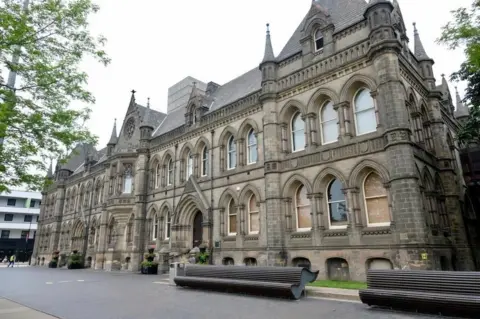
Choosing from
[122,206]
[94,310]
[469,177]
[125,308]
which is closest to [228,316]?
[125,308]

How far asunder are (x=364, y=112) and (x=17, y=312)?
15.2m

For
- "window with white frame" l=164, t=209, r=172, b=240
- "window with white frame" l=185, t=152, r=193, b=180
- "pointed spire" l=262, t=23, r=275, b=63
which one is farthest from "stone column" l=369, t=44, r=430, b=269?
"window with white frame" l=164, t=209, r=172, b=240

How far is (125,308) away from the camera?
30.5 ft

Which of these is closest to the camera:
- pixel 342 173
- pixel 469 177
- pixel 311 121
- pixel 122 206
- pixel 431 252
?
pixel 431 252

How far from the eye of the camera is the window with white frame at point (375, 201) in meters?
13.9

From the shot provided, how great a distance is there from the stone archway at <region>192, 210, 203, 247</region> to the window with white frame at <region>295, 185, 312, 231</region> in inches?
334

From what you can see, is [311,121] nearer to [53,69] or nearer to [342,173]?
[342,173]

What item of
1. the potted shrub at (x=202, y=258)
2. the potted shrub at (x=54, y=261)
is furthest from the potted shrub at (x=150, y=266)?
the potted shrub at (x=54, y=261)

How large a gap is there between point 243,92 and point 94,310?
1719 cm

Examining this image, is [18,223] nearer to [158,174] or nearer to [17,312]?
[158,174]

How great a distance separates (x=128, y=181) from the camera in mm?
29734

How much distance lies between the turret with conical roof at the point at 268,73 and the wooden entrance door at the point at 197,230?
9.99 m

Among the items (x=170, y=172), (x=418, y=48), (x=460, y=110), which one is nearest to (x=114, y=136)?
(x=170, y=172)

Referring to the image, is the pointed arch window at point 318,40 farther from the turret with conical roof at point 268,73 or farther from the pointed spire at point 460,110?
the pointed spire at point 460,110
